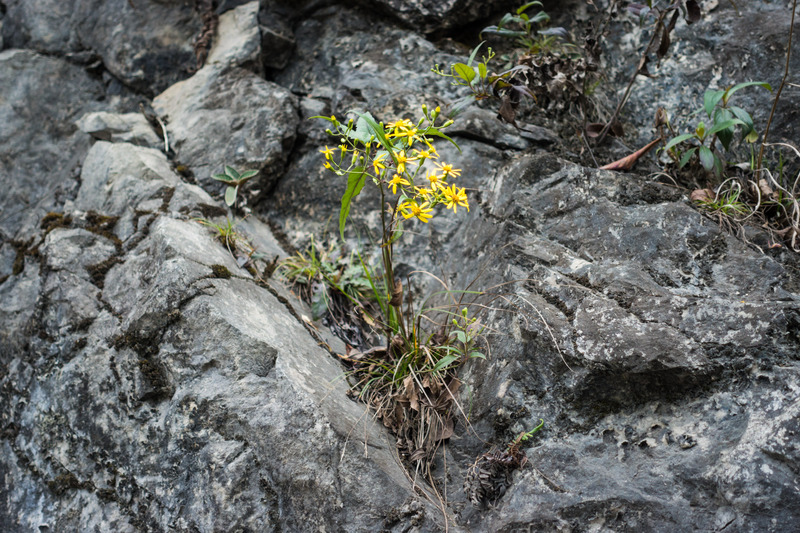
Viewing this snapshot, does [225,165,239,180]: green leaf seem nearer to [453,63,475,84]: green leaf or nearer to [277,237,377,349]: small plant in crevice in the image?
[277,237,377,349]: small plant in crevice

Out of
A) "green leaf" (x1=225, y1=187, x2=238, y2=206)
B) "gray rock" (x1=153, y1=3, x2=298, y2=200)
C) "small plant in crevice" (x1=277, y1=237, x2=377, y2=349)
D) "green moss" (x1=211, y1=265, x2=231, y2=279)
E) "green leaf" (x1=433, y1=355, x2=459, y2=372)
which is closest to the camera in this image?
"green leaf" (x1=433, y1=355, x2=459, y2=372)

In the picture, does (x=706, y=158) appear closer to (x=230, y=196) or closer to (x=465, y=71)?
(x=465, y=71)

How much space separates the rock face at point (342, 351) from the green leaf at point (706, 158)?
0.68 ft

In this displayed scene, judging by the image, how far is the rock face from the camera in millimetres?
1798

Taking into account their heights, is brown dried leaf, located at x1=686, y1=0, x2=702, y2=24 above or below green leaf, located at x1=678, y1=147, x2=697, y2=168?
above

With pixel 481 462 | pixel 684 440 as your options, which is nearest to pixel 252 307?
pixel 481 462

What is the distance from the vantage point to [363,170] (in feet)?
6.15

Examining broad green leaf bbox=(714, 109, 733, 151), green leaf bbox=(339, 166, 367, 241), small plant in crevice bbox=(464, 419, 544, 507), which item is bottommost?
small plant in crevice bbox=(464, 419, 544, 507)

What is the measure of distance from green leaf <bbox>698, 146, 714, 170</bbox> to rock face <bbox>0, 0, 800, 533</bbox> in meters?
0.21

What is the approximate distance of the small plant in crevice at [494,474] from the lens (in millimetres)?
1857

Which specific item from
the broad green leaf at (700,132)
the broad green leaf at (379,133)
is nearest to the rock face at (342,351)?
the broad green leaf at (700,132)

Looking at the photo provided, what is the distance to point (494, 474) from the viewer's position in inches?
74.1

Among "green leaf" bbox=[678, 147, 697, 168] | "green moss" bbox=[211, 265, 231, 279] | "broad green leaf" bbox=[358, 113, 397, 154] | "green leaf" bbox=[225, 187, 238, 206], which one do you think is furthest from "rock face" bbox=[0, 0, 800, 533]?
"broad green leaf" bbox=[358, 113, 397, 154]

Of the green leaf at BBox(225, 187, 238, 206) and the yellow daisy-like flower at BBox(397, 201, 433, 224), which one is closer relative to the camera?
the yellow daisy-like flower at BBox(397, 201, 433, 224)
